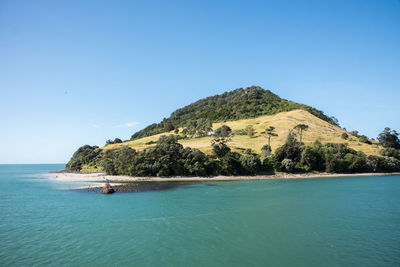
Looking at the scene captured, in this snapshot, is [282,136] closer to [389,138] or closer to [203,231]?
[389,138]

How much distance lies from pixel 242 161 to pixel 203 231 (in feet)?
196

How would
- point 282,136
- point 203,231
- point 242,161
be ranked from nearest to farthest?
point 203,231 → point 242,161 → point 282,136

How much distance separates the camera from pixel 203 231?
27.6 m

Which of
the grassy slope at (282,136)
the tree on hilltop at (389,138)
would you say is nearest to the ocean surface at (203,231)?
the grassy slope at (282,136)

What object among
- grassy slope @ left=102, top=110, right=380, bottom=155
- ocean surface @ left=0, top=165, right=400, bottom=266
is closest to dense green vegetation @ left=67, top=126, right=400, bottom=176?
grassy slope @ left=102, top=110, right=380, bottom=155

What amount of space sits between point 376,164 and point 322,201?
68.4 metres

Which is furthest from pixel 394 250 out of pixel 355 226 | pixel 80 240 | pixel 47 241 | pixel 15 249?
pixel 15 249

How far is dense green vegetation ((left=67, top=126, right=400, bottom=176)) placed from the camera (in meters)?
84.3

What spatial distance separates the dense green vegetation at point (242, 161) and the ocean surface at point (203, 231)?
37891 mm

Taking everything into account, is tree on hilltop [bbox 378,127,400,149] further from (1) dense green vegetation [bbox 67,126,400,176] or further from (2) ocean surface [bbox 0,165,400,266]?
(2) ocean surface [bbox 0,165,400,266]

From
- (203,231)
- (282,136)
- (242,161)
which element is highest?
(282,136)

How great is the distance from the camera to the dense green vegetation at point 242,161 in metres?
84.3

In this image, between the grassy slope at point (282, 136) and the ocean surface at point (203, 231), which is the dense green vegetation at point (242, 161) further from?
the ocean surface at point (203, 231)

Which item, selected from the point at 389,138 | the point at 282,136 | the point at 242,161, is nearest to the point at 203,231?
the point at 242,161
